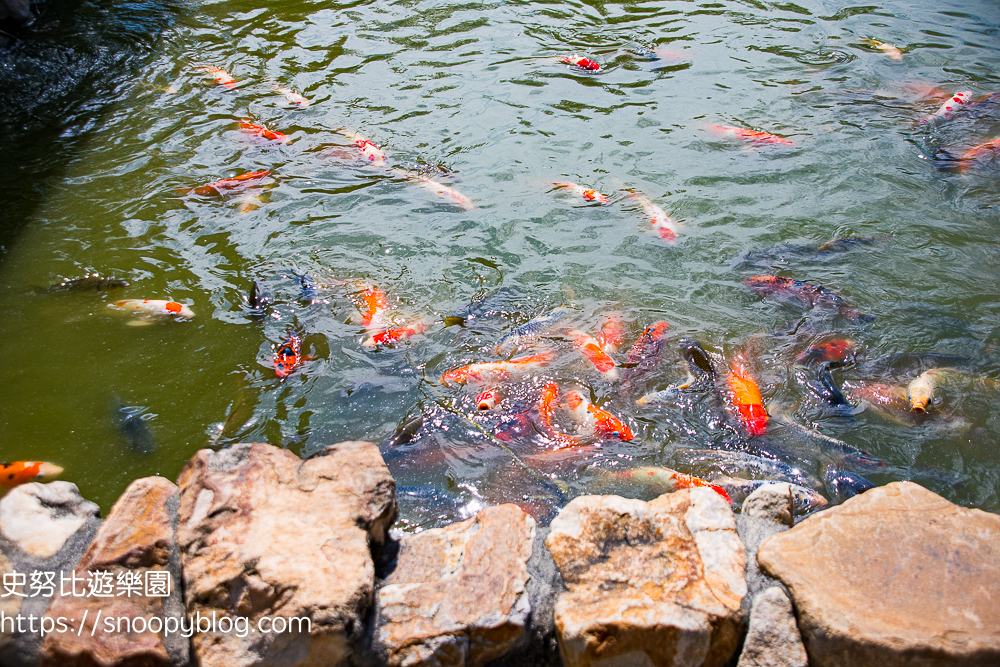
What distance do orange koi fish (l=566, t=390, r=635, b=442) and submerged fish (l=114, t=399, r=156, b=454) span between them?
9.52ft

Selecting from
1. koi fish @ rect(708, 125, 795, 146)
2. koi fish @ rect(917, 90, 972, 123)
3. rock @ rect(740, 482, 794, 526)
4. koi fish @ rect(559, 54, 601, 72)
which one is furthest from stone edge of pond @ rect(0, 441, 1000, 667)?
koi fish @ rect(559, 54, 601, 72)

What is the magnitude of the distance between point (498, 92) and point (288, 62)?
3343 mm

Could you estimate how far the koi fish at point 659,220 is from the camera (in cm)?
648

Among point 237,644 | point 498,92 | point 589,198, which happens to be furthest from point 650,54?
point 237,644

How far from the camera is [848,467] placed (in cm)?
429

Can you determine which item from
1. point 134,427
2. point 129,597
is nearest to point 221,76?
point 134,427

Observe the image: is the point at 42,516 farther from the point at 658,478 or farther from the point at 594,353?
the point at 594,353

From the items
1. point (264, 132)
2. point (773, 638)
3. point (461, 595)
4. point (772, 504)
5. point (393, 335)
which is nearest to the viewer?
point (773, 638)

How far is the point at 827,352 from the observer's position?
16.9 ft

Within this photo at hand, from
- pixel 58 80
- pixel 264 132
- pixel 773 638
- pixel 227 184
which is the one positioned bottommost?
pixel 773 638

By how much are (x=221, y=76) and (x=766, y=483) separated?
903 cm

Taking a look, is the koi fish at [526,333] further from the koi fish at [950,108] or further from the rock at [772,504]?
the koi fish at [950,108]

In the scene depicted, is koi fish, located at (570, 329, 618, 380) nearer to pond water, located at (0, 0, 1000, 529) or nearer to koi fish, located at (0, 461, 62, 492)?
pond water, located at (0, 0, 1000, 529)

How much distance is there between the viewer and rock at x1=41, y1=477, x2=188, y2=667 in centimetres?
262
